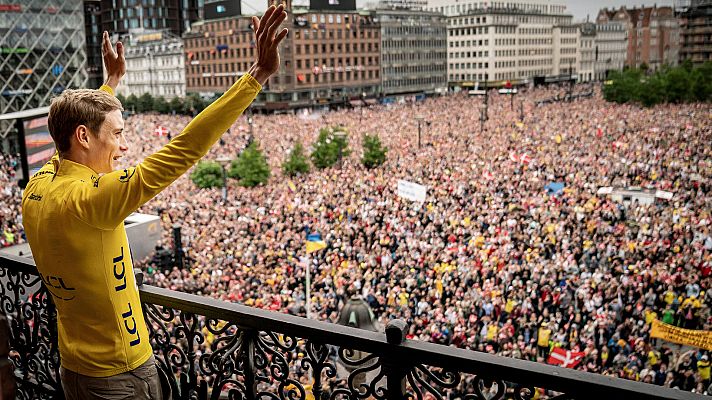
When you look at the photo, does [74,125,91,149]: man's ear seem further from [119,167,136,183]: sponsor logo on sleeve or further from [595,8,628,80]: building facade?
[595,8,628,80]: building facade

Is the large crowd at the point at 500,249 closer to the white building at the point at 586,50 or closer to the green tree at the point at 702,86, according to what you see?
the green tree at the point at 702,86

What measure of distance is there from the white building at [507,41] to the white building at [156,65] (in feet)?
189

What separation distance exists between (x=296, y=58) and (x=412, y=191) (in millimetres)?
70706

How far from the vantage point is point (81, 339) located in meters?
2.96

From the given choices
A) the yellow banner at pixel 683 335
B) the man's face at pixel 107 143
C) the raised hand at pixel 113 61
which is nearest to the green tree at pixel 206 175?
the yellow banner at pixel 683 335

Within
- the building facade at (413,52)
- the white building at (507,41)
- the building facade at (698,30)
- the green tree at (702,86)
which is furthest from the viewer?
the white building at (507,41)

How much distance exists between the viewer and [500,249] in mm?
19406

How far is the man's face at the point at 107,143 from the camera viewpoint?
2.75 m

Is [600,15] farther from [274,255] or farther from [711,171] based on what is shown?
[274,255]

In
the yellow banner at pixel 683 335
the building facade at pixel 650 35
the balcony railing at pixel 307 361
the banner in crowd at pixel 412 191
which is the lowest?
the yellow banner at pixel 683 335

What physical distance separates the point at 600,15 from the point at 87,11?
119203 millimetres

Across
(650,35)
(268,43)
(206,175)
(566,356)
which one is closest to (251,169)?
(206,175)

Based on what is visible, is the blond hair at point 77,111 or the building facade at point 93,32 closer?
the blond hair at point 77,111

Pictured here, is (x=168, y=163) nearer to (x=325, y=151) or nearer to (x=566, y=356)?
(x=566, y=356)
